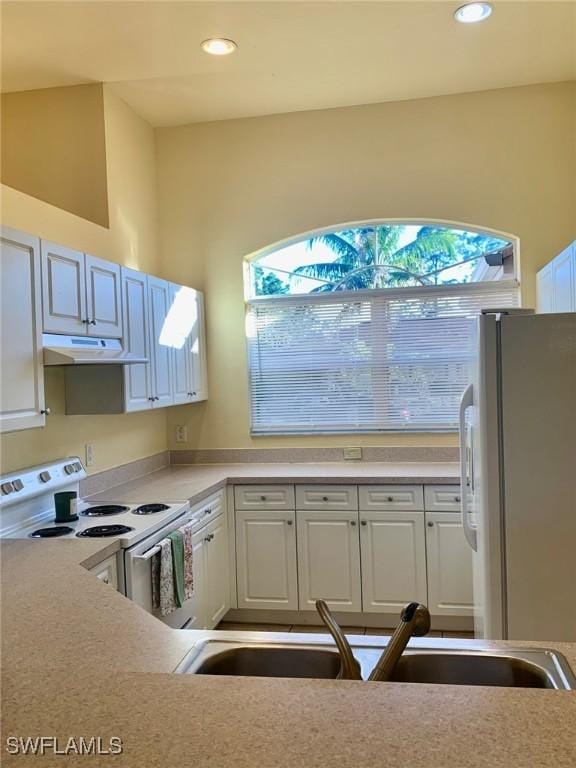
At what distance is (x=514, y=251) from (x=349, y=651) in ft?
Answer: 11.6

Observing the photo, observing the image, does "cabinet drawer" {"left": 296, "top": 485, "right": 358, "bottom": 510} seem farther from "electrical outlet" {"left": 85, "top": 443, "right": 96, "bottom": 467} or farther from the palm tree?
the palm tree

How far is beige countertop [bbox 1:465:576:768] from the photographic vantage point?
0.89m

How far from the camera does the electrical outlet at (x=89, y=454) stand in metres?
3.45

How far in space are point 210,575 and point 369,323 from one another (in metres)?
2.02

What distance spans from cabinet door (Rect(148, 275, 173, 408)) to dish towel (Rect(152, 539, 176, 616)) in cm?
111

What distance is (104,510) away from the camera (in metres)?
3.06

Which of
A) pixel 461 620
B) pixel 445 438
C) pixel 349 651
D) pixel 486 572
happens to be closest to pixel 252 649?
pixel 349 651

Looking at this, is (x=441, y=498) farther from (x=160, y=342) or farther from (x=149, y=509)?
(x=160, y=342)

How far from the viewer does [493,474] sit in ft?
7.55

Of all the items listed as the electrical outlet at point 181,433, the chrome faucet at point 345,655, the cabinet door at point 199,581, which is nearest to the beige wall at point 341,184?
the electrical outlet at point 181,433

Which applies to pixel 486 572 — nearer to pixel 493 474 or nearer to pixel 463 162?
pixel 493 474

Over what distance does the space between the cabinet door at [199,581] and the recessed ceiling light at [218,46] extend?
2641 mm

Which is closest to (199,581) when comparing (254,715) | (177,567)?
(177,567)

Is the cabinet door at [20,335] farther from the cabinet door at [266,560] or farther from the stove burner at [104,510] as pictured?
the cabinet door at [266,560]
